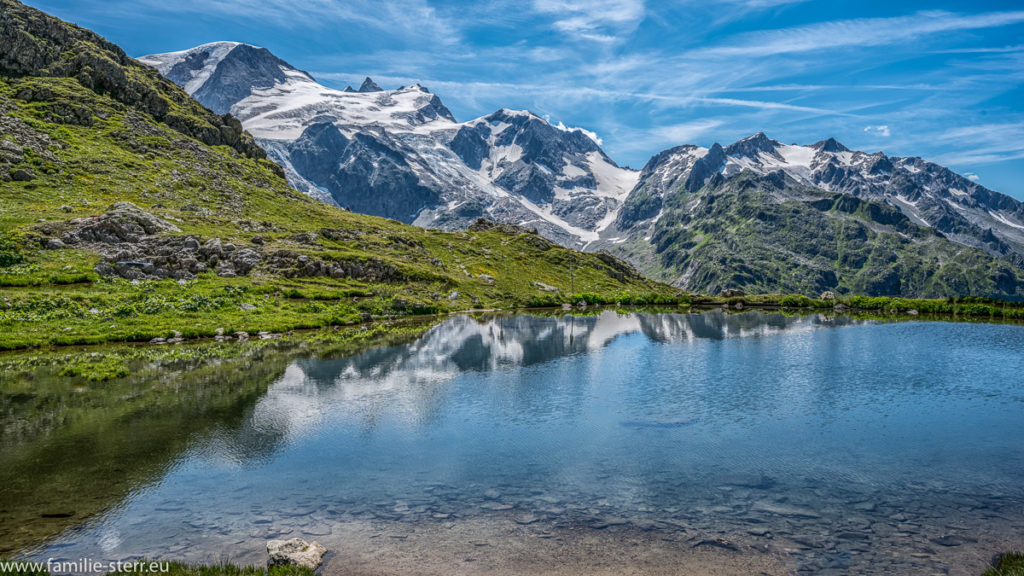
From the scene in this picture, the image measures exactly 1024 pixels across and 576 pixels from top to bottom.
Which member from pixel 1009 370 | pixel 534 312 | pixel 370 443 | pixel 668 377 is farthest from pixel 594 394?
pixel 534 312

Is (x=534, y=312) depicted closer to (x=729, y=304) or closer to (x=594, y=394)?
(x=729, y=304)

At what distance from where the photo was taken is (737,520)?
22062mm

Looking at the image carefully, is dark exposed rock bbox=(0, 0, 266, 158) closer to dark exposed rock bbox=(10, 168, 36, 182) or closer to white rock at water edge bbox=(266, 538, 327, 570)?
dark exposed rock bbox=(10, 168, 36, 182)

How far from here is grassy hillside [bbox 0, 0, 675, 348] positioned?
262 ft

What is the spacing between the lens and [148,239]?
110 metres

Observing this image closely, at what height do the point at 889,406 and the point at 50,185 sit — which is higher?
the point at 50,185

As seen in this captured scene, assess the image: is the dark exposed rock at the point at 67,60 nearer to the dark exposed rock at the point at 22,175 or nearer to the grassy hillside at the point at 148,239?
the grassy hillside at the point at 148,239

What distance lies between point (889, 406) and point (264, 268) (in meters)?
119

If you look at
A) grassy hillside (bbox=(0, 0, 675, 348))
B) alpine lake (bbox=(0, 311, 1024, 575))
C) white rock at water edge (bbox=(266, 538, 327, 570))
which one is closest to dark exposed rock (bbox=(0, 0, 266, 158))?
grassy hillside (bbox=(0, 0, 675, 348))

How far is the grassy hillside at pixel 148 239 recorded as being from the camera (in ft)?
262

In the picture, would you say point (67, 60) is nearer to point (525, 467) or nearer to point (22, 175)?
point (22, 175)

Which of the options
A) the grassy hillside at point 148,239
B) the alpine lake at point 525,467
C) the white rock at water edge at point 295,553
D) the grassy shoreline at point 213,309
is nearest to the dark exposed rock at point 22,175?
the grassy hillside at point 148,239

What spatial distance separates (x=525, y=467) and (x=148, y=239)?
114m

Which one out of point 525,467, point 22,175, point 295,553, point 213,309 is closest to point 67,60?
point 22,175
